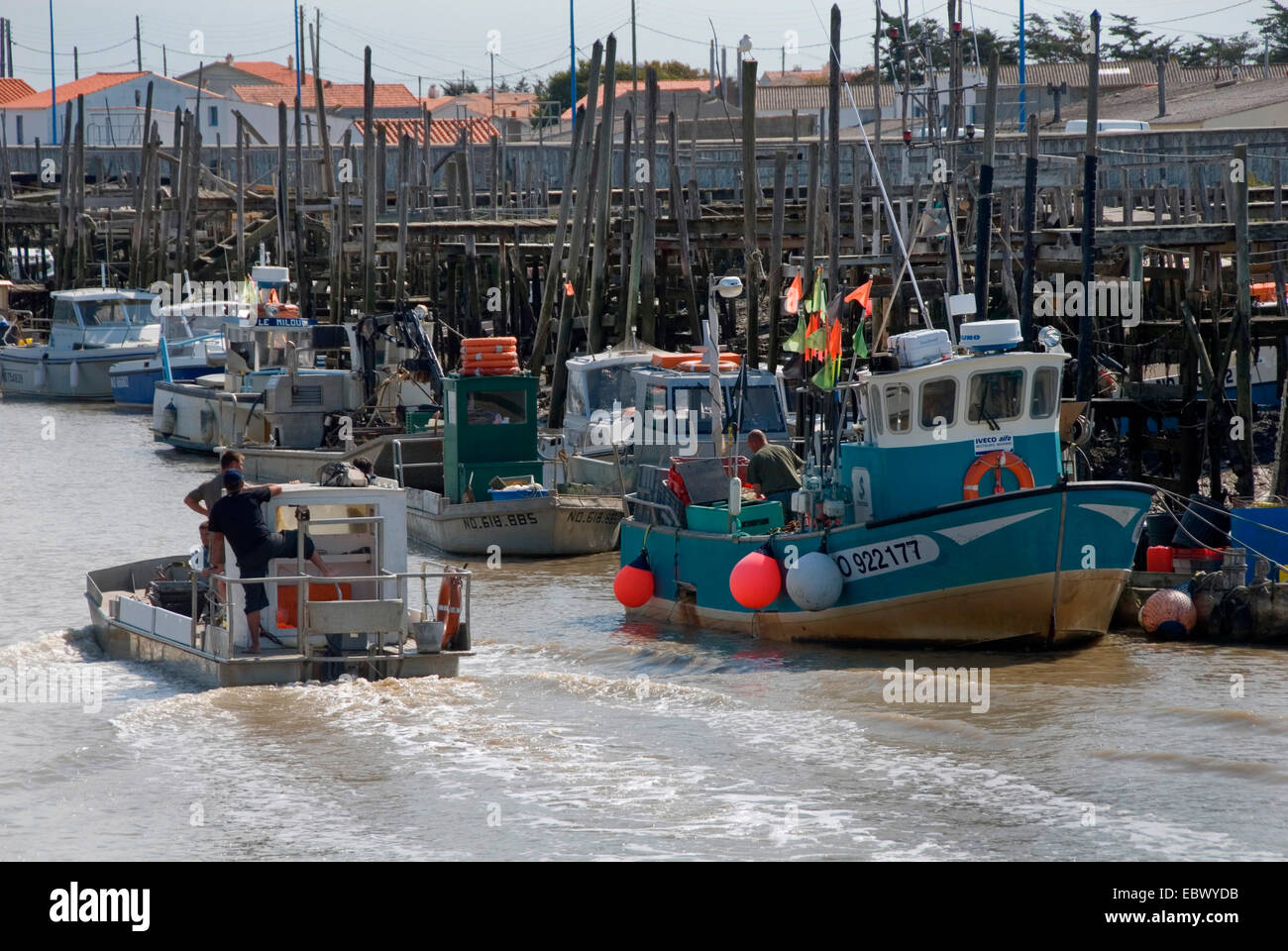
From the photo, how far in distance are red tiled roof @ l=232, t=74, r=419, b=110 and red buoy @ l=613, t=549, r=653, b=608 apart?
5813 centimetres

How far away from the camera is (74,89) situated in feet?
236

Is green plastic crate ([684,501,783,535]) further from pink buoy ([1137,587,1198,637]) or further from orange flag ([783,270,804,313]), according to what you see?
pink buoy ([1137,587,1198,637])

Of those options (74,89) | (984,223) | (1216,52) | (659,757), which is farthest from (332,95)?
(659,757)

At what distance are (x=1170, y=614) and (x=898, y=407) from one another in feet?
9.50

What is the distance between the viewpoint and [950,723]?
38.5ft

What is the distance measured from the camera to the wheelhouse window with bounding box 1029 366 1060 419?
13812 millimetres

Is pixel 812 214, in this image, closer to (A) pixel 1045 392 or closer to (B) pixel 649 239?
(B) pixel 649 239

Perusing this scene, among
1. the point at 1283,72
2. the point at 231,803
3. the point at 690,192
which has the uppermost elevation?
the point at 1283,72

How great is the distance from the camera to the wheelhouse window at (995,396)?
13703mm

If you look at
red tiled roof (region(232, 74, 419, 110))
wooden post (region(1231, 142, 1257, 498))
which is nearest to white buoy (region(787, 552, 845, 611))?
wooden post (region(1231, 142, 1257, 498))
